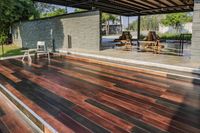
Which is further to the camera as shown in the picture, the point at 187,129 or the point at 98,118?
the point at 98,118

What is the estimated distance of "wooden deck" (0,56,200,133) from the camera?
2338 millimetres

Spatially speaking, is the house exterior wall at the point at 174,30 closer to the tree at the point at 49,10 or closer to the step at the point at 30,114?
the tree at the point at 49,10

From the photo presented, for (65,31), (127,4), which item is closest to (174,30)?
(127,4)

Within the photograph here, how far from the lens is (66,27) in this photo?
991 cm

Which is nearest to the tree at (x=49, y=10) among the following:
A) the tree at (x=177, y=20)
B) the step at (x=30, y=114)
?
the tree at (x=177, y=20)

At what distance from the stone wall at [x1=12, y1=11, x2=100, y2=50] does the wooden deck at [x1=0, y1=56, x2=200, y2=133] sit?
417 centimetres

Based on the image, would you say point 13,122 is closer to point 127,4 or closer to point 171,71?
point 171,71

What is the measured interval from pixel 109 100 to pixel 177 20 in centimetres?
1746

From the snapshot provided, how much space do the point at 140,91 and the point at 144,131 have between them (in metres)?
1.40

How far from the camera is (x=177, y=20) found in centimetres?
1809

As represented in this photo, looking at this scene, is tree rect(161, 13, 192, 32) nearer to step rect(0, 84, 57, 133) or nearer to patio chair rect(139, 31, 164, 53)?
patio chair rect(139, 31, 164, 53)

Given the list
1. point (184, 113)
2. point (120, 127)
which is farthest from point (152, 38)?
point (120, 127)

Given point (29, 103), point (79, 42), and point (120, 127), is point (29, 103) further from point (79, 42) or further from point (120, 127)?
point (79, 42)

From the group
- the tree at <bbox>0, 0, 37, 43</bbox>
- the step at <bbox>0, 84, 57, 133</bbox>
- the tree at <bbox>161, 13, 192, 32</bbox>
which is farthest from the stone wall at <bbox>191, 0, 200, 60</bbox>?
the tree at <bbox>161, 13, 192, 32</bbox>
